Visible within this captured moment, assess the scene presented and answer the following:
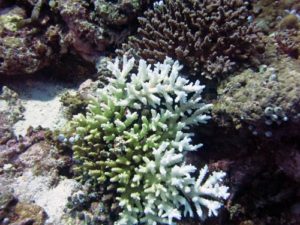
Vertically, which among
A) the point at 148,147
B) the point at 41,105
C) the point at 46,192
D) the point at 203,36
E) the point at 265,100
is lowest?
the point at 46,192

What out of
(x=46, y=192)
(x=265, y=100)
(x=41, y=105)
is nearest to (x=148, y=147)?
(x=265, y=100)

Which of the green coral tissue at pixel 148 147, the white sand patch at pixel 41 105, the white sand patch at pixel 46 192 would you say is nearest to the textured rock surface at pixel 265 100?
the green coral tissue at pixel 148 147

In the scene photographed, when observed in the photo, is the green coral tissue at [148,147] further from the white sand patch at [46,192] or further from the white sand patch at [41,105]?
the white sand patch at [41,105]

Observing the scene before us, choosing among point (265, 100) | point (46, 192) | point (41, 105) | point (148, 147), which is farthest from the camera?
point (41, 105)

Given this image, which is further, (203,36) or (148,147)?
(203,36)

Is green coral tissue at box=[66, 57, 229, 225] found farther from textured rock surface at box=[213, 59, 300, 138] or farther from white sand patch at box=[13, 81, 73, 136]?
white sand patch at box=[13, 81, 73, 136]

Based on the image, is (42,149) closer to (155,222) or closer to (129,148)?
(129,148)

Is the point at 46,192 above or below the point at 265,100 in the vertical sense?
below

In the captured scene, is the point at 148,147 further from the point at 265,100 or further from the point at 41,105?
the point at 41,105
